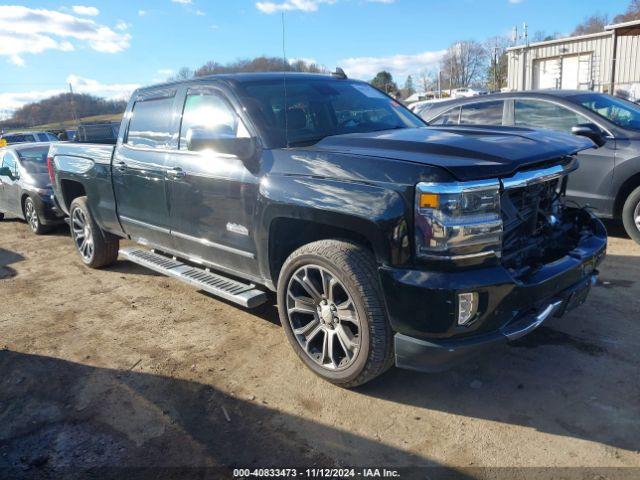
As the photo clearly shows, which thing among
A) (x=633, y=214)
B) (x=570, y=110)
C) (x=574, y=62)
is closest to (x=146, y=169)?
(x=570, y=110)

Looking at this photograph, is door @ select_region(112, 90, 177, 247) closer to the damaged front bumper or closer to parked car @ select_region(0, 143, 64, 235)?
the damaged front bumper

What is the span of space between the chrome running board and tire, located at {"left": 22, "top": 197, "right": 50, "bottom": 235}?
388 centimetres

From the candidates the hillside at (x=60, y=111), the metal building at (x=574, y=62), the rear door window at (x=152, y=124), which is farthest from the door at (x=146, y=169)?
the hillside at (x=60, y=111)

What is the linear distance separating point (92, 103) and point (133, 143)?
4898 cm

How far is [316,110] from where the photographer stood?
12.9 feet

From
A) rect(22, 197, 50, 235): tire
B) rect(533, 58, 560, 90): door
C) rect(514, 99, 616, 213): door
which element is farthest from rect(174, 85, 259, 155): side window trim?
rect(533, 58, 560, 90): door

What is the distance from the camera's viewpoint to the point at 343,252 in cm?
298

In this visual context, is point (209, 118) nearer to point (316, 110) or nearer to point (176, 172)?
point (176, 172)

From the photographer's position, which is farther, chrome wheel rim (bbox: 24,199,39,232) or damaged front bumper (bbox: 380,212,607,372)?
chrome wheel rim (bbox: 24,199,39,232)

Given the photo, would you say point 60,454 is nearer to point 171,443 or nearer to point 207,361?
point 171,443

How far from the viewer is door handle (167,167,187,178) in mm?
4102

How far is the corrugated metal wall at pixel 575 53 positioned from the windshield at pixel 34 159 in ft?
89.7

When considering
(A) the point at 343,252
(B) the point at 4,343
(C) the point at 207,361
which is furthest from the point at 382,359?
(B) the point at 4,343

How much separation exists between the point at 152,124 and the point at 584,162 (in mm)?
4632
